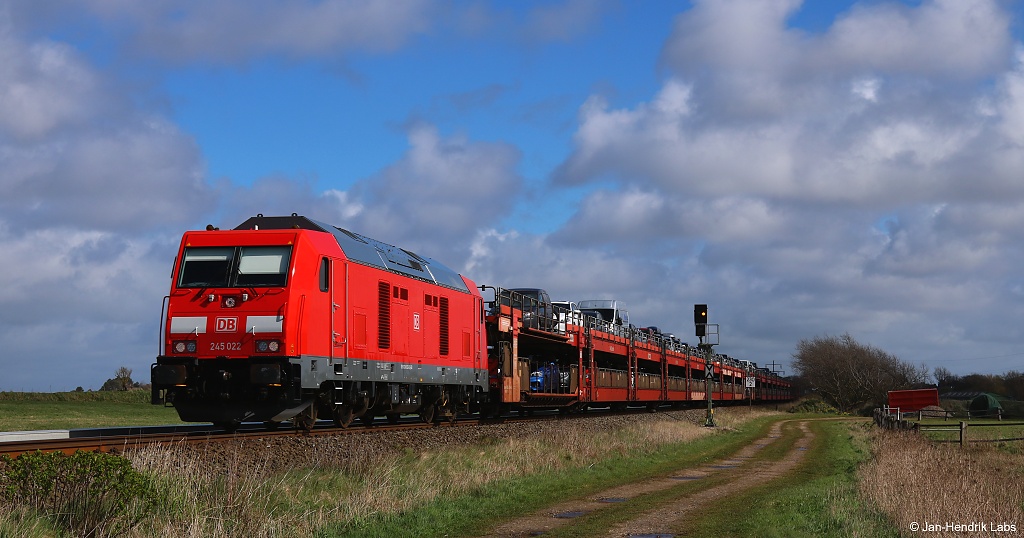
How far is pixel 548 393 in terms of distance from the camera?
38.0 m

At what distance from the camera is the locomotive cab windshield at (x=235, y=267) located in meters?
21.3

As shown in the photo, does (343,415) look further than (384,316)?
No

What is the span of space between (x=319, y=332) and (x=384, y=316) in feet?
11.9

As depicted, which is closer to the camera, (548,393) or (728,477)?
(728,477)

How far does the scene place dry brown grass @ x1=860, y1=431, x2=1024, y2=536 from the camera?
49.7ft

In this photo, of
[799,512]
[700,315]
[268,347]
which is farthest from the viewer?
[700,315]

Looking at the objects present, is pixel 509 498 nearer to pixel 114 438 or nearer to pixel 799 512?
pixel 799 512

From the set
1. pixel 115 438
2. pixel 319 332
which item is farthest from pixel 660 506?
pixel 115 438

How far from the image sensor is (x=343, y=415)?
24234mm

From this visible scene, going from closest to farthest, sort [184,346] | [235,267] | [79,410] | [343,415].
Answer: [184,346] → [235,267] → [343,415] → [79,410]

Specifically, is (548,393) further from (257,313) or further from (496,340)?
(257,313)

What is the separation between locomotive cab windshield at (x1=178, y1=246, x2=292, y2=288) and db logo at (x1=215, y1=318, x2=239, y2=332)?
818mm

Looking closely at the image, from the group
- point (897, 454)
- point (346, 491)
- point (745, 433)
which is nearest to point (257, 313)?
point (346, 491)

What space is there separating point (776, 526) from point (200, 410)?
1244cm
